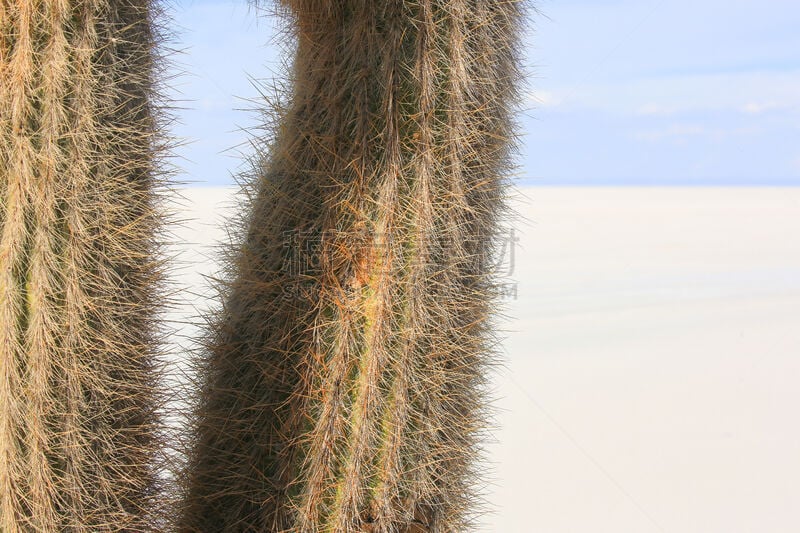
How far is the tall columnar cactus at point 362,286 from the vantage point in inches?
45.2

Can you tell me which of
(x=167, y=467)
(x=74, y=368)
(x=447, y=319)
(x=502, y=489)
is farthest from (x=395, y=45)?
(x=502, y=489)

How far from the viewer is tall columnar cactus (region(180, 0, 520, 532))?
1.15 meters

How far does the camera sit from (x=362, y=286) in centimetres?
115

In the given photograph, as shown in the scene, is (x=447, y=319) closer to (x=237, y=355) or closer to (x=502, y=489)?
(x=237, y=355)

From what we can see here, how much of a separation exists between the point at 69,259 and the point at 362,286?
18.3 inches

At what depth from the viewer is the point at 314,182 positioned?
1.22m

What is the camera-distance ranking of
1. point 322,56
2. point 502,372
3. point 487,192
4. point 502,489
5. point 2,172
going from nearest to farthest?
point 2,172 → point 322,56 → point 487,192 → point 502,372 → point 502,489

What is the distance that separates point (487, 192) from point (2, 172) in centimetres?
81

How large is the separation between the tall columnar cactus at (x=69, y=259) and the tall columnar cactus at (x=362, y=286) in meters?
0.18

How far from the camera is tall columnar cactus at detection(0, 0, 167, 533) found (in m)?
1.12

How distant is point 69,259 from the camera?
3.79 feet

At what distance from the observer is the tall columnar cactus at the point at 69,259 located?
3.67ft

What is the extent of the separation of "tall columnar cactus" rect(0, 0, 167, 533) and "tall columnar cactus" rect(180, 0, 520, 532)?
185mm

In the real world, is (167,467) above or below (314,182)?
below
